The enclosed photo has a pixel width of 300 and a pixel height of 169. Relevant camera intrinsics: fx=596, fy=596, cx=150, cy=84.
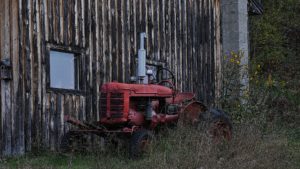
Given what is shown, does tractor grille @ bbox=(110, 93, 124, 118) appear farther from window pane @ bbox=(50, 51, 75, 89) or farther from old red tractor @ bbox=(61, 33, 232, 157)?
window pane @ bbox=(50, 51, 75, 89)

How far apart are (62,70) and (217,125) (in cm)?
351

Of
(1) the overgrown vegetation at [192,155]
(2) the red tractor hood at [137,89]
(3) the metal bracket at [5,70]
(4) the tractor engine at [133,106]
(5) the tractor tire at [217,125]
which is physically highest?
(3) the metal bracket at [5,70]

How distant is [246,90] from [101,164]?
315 inches

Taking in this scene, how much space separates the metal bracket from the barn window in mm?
1047

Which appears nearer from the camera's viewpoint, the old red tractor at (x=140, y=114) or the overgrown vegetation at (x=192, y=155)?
the overgrown vegetation at (x=192, y=155)

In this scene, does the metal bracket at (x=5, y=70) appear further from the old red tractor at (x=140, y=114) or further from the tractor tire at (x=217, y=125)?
the tractor tire at (x=217, y=125)

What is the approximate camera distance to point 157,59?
14.9 meters

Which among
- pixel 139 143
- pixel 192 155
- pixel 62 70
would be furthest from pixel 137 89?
pixel 62 70

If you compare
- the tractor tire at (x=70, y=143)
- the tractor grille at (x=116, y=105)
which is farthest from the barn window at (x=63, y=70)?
the tractor grille at (x=116, y=105)

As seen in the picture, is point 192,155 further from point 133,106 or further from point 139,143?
point 133,106

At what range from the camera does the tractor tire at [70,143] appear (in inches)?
415

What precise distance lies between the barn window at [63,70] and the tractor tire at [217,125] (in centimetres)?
313

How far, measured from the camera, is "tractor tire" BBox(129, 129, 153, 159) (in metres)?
9.57

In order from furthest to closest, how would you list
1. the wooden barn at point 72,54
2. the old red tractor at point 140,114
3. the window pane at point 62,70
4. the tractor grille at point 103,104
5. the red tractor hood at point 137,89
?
the window pane at point 62,70 → the wooden barn at point 72,54 → the tractor grille at point 103,104 → the red tractor hood at point 137,89 → the old red tractor at point 140,114
